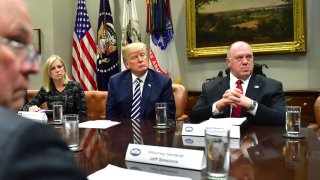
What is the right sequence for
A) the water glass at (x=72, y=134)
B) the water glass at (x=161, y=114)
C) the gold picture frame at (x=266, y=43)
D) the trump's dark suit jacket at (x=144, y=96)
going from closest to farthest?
1. the water glass at (x=72, y=134)
2. the water glass at (x=161, y=114)
3. the trump's dark suit jacket at (x=144, y=96)
4. the gold picture frame at (x=266, y=43)

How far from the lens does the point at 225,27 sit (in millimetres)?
5016

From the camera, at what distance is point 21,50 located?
22.1 inches

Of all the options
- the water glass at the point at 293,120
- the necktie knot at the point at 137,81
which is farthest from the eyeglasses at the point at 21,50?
the necktie knot at the point at 137,81

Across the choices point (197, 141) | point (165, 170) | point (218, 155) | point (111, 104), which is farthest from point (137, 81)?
point (218, 155)

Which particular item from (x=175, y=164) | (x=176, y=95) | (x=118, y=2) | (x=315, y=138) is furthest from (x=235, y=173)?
(x=118, y=2)

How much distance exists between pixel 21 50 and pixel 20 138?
21 cm

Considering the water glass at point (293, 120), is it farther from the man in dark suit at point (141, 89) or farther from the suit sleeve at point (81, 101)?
the suit sleeve at point (81, 101)

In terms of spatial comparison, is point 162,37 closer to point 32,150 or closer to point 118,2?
point 118,2

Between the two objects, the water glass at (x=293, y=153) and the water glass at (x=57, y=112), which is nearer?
the water glass at (x=293, y=153)

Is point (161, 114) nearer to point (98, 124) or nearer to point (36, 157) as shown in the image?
point (98, 124)

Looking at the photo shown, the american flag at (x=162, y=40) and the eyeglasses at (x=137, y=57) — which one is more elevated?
the american flag at (x=162, y=40)

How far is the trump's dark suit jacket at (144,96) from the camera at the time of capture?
2.93 meters

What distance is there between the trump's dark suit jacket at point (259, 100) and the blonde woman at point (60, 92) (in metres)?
1.31

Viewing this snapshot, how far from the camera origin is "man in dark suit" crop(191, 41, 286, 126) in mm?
2381
